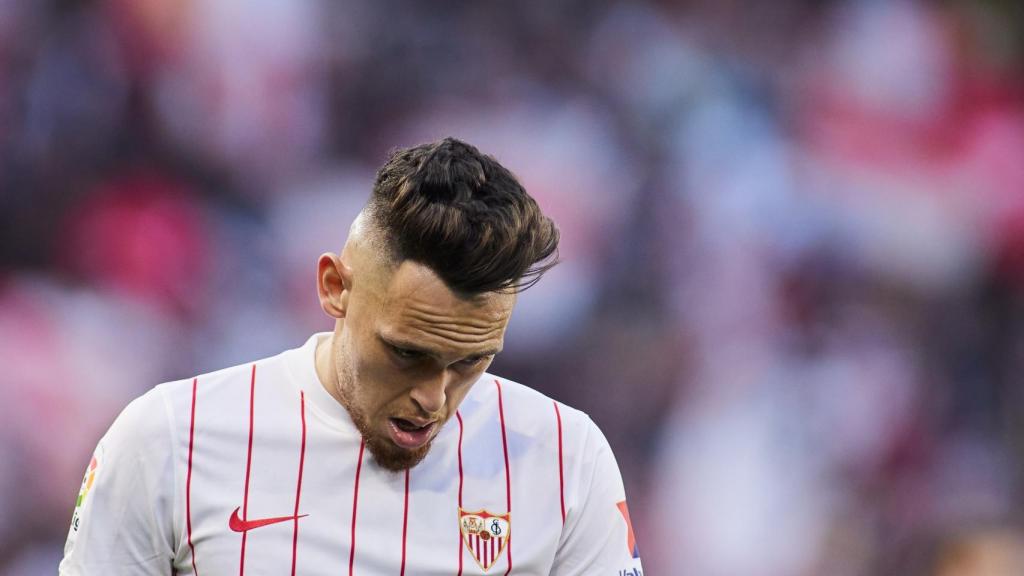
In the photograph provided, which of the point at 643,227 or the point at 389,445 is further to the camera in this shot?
the point at 643,227

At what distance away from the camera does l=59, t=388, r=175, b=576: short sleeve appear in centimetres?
192

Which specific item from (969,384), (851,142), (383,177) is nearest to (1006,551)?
(969,384)

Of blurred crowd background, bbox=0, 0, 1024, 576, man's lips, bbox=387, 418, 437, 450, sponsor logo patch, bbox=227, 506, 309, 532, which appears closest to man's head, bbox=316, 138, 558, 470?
man's lips, bbox=387, 418, 437, 450

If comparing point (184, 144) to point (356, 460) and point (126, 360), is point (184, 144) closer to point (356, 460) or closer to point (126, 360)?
point (126, 360)

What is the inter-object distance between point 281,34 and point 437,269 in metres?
2.40

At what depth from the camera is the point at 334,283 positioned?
2.03 m

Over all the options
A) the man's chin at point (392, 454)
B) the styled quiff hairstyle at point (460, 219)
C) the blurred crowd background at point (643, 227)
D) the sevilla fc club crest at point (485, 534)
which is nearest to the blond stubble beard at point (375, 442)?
the man's chin at point (392, 454)

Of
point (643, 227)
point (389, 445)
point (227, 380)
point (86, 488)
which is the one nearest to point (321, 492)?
point (389, 445)

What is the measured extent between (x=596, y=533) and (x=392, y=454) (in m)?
0.41

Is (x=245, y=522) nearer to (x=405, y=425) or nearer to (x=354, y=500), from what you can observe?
(x=354, y=500)

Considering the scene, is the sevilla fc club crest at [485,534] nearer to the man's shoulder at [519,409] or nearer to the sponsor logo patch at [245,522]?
the man's shoulder at [519,409]

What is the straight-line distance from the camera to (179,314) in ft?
12.4

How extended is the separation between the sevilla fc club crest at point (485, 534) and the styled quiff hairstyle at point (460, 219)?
0.44 meters

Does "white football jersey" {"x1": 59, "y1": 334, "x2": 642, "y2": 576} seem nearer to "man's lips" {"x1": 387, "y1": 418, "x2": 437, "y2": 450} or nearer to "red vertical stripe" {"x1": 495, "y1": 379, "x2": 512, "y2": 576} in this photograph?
"red vertical stripe" {"x1": 495, "y1": 379, "x2": 512, "y2": 576}
